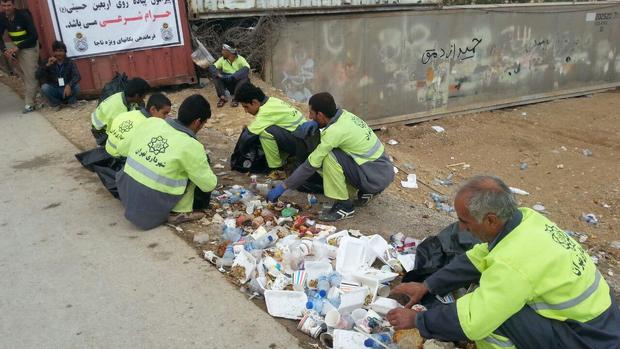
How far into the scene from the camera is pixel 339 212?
457 cm

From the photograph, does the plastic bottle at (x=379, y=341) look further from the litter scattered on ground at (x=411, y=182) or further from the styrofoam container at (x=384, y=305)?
the litter scattered on ground at (x=411, y=182)

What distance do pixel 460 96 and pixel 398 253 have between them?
10160mm

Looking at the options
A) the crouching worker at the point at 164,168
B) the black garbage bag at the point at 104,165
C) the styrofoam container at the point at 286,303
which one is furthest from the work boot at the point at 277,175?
the styrofoam container at the point at 286,303

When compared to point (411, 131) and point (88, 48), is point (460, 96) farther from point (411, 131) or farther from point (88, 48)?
point (88, 48)

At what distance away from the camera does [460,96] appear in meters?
13.1

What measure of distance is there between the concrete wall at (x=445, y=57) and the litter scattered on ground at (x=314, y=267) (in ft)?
21.2

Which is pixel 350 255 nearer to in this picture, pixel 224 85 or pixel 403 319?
pixel 403 319

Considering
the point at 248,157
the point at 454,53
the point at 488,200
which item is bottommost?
the point at 454,53

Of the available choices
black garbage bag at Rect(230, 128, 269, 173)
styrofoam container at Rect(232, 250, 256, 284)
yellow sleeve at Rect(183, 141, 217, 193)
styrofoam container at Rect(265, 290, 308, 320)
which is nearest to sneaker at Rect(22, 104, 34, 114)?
black garbage bag at Rect(230, 128, 269, 173)

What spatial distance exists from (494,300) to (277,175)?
11.6 feet

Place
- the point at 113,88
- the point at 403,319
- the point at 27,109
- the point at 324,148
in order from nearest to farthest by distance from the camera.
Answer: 1. the point at 403,319
2. the point at 324,148
3. the point at 113,88
4. the point at 27,109

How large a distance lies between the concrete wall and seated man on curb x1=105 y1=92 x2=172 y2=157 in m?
5.68

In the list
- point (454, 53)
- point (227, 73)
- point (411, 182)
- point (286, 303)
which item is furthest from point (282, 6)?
point (286, 303)

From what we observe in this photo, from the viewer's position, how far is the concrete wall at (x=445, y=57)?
1064cm
